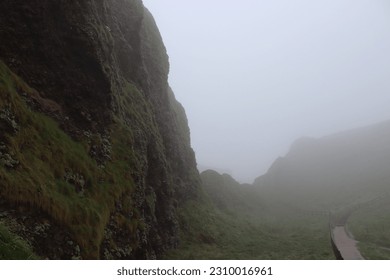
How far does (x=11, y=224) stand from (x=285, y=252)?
1201 inches

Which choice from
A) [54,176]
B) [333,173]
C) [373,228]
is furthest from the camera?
[333,173]

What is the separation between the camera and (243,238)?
147ft

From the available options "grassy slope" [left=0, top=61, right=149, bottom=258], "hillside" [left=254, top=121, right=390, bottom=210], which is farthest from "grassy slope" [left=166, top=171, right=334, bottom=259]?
"hillside" [left=254, top=121, right=390, bottom=210]

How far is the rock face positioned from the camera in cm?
1645

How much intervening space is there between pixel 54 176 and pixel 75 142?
427cm

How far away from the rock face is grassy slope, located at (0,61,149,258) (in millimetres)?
68

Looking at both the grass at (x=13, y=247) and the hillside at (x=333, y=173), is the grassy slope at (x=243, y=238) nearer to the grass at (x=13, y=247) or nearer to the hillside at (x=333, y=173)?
the grass at (x=13, y=247)

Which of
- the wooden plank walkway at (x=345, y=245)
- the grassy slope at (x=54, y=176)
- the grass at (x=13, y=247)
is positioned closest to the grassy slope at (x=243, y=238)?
the wooden plank walkway at (x=345, y=245)

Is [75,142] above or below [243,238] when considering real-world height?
above

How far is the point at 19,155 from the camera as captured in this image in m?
16.9

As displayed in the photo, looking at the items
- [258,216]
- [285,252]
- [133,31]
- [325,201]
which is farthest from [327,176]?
[133,31]

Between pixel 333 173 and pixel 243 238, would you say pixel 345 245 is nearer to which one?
pixel 243 238

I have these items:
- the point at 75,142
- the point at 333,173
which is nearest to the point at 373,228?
the point at 75,142
